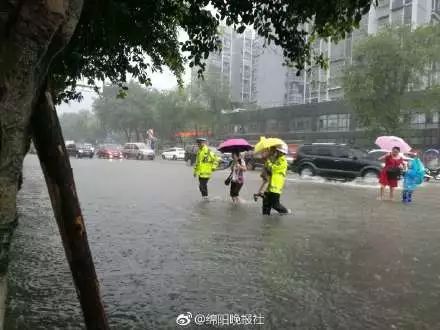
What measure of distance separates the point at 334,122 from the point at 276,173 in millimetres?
43576

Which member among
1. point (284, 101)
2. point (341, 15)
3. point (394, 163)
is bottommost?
point (394, 163)

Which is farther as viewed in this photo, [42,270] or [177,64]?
[177,64]

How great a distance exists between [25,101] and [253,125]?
6175 centimetres

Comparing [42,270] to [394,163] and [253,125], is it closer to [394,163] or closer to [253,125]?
[394,163]

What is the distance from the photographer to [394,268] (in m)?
6.20

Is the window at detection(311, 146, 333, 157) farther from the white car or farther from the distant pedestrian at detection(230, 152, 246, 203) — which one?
the white car

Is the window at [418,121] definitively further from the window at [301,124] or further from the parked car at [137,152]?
the parked car at [137,152]

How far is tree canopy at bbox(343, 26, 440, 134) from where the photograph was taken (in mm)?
34219

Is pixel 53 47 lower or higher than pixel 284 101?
lower

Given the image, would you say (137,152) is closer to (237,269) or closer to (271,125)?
(271,125)

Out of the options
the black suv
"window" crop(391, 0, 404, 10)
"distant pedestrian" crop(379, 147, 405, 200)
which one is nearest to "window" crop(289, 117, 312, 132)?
"window" crop(391, 0, 404, 10)

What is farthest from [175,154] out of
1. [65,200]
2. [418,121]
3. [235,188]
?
[65,200]

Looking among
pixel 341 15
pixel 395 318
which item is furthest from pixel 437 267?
pixel 341 15

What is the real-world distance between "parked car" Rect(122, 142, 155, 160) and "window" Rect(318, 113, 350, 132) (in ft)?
56.7
